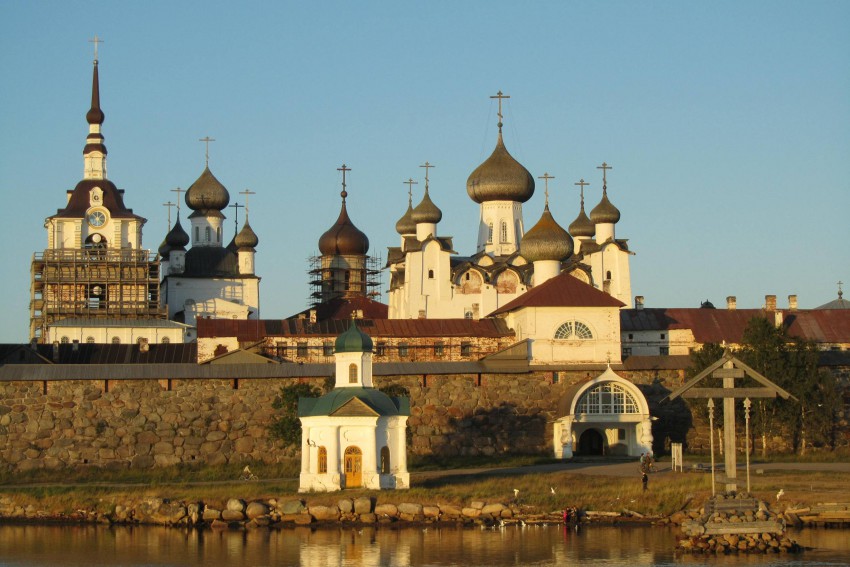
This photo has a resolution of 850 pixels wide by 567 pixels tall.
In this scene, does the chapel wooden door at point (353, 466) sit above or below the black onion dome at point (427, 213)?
below

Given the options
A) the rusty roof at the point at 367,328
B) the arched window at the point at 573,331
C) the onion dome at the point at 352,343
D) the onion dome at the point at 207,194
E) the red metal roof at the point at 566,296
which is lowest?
the onion dome at the point at 352,343

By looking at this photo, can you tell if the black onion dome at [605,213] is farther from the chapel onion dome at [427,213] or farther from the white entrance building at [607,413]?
the white entrance building at [607,413]

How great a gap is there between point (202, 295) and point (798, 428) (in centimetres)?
3408

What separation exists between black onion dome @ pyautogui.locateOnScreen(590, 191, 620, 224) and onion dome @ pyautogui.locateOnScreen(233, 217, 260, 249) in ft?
59.4

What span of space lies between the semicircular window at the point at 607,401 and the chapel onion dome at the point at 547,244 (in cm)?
992

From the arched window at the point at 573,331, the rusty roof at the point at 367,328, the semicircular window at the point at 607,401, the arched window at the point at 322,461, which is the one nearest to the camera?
the arched window at the point at 322,461

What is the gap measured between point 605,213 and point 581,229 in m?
2.15

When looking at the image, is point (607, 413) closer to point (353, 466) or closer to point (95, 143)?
point (353, 466)

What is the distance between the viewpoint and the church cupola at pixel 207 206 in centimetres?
7481

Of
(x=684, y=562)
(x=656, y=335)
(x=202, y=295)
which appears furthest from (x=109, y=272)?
(x=684, y=562)

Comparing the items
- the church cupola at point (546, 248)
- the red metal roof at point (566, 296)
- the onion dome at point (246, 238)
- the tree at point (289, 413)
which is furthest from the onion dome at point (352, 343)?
the onion dome at point (246, 238)

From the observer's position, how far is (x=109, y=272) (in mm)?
69625

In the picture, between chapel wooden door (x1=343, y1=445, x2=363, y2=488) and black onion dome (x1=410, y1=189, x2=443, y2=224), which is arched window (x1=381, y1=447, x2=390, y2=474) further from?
black onion dome (x1=410, y1=189, x2=443, y2=224)

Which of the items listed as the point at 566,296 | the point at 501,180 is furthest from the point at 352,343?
the point at 501,180
